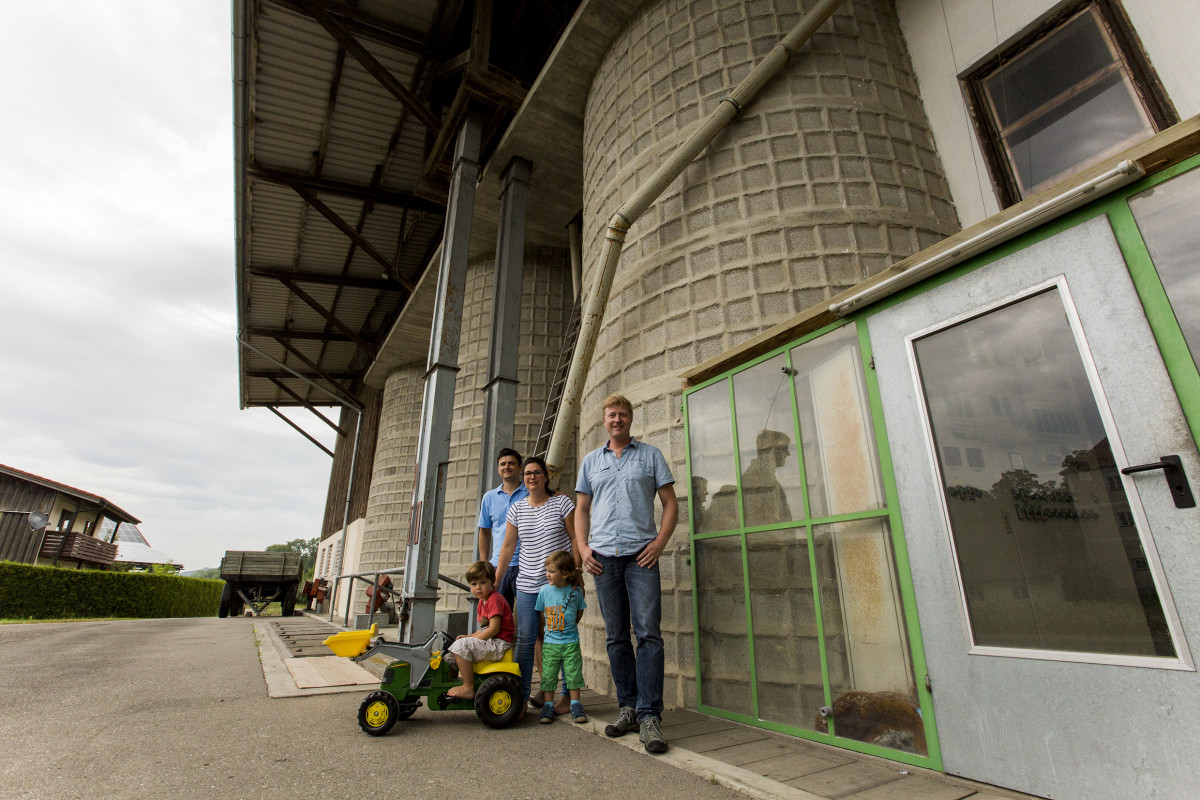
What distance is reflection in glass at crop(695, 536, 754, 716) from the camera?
3391mm

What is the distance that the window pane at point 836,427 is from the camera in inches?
113

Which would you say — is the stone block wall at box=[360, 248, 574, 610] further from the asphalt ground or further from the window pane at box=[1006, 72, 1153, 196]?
the window pane at box=[1006, 72, 1153, 196]

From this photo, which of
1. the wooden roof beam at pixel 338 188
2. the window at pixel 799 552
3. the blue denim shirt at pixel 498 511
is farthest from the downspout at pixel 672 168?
the wooden roof beam at pixel 338 188

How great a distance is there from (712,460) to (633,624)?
4.14 feet

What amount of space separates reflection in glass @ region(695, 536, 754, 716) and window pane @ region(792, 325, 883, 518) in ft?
2.40

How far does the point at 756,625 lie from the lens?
10.9ft

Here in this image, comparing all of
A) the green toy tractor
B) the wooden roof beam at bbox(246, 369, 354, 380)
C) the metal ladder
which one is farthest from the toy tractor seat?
the wooden roof beam at bbox(246, 369, 354, 380)

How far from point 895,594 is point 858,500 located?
1.52 ft

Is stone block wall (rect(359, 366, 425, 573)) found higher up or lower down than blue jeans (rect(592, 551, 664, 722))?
higher up

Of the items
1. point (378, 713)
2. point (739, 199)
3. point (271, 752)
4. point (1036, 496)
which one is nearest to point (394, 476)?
point (739, 199)

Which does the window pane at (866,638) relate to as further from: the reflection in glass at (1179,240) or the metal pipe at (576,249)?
the metal pipe at (576,249)

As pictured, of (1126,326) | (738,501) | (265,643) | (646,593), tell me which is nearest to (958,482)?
(1126,326)

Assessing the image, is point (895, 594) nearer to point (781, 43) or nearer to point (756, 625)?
point (756, 625)

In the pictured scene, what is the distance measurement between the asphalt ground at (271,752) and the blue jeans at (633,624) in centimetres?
29
